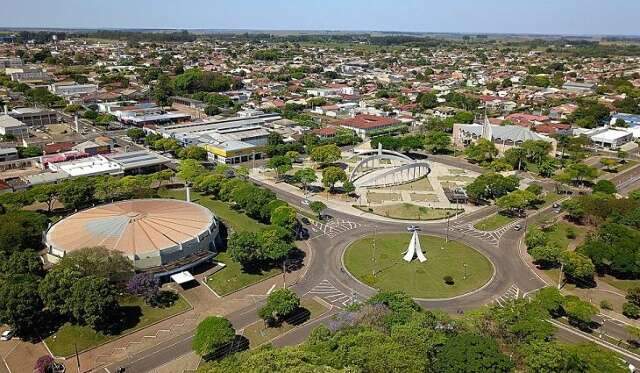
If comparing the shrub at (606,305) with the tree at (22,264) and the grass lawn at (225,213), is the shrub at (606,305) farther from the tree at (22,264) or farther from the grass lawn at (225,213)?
the tree at (22,264)

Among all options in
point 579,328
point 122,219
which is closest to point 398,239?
point 579,328

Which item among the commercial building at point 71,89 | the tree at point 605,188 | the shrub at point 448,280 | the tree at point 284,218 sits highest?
the commercial building at point 71,89

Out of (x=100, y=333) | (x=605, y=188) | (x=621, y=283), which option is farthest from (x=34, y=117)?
(x=621, y=283)

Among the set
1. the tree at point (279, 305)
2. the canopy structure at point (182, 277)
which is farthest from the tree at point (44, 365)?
the tree at point (279, 305)

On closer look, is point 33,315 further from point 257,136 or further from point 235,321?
point 257,136

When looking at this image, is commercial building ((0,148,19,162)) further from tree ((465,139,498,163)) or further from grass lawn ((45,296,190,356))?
tree ((465,139,498,163))

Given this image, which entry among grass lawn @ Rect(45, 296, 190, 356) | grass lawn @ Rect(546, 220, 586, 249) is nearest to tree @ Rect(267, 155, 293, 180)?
grass lawn @ Rect(45, 296, 190, 356)
